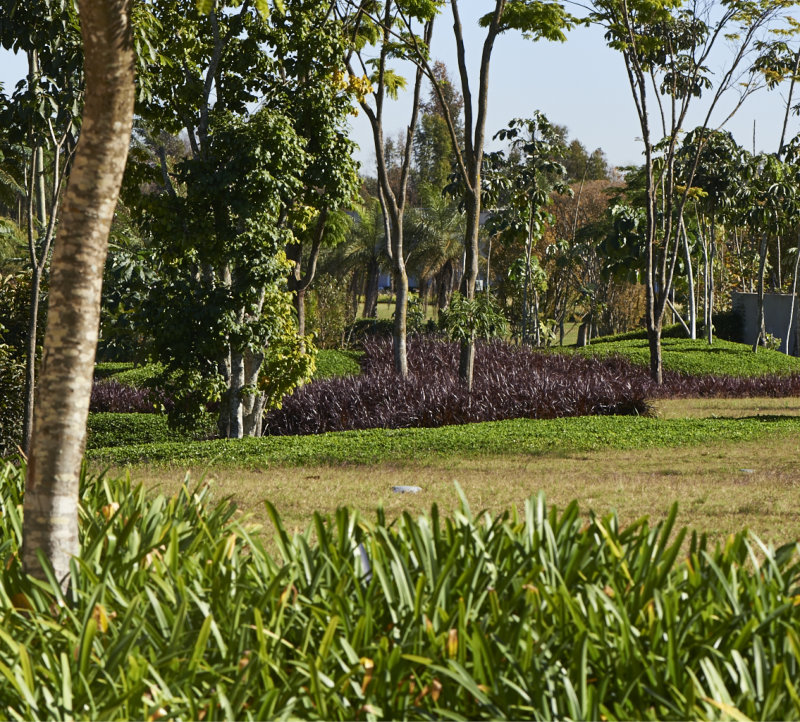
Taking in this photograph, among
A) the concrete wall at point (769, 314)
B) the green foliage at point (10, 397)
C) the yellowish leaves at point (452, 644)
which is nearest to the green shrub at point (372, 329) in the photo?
the concrete wall at point (769, 314)

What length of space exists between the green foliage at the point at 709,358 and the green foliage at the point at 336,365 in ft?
16.6

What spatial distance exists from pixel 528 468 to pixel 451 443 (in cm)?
152

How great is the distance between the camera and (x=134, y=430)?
1332 cm

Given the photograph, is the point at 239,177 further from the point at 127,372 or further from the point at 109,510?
the point at 127,372

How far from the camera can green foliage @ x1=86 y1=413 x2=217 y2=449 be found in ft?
42.1

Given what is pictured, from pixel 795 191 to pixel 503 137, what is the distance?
8284 mm

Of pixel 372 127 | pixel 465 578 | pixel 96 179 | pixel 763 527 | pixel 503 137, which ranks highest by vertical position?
pixel 503 137

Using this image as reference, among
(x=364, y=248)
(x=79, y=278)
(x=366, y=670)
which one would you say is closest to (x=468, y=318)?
(x=79, y=278)

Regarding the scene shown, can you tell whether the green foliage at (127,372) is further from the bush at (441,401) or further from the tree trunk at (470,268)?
the tree trunk at (470,268)

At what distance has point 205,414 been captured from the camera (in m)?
11.1

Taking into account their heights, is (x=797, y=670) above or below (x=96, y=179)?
below

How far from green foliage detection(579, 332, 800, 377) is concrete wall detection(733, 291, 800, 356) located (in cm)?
522

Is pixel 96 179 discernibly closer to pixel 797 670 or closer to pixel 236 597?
pixel 236 597

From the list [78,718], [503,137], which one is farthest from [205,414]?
[503,137]
